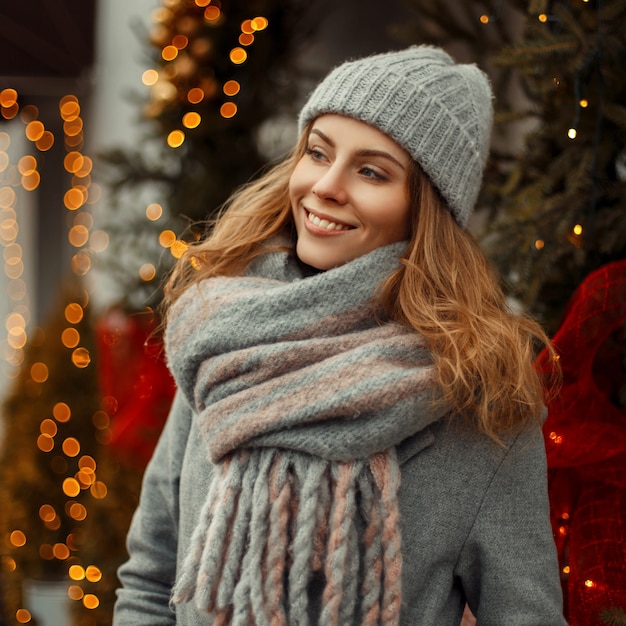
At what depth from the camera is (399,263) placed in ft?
5.66

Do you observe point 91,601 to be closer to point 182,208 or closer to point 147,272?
point 147,272

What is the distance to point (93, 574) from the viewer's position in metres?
3.87

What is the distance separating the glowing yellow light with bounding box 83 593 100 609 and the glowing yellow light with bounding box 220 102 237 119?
2.08m

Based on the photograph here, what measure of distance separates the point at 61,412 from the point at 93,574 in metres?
1.16

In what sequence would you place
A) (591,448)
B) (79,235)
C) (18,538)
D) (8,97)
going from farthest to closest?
(79,235) < (8,97) < (18,538) < (591,448)

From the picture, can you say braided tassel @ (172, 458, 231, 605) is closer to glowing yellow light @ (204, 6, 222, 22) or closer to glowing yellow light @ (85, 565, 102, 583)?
glowing yellow light @ (85, 565, 102, 583)

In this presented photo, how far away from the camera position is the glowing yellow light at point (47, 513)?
4.66 meters

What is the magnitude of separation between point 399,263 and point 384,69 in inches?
14.4

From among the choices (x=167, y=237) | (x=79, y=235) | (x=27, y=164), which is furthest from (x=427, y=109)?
(x=27, y=164)

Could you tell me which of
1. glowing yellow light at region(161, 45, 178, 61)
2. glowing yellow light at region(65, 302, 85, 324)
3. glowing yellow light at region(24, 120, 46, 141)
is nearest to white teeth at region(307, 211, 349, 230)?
glowing yellow light at region(161, 45, 178, 61)

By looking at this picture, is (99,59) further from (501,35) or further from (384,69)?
(384,69)

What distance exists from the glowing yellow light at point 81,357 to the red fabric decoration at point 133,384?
845 mm

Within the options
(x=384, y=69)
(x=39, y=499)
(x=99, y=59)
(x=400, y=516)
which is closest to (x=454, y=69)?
(x=384, y=69)

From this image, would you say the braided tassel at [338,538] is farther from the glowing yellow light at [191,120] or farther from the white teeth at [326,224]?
the glowing yellow light at [191,120]
